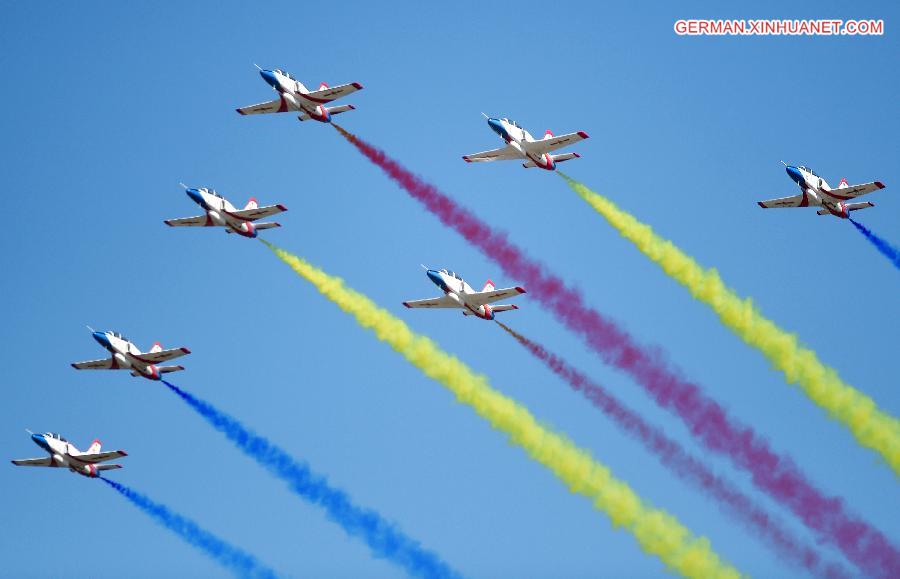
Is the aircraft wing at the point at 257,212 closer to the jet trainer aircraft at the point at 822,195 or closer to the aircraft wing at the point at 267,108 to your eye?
the aircraft wing at the point at 267,108

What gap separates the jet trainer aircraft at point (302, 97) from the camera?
10688cm

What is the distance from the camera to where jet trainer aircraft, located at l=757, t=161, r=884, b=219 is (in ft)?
345

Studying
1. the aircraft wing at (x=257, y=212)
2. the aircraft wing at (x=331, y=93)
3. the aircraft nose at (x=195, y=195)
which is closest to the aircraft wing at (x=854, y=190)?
the aircraft wing at (x=331, y=93)

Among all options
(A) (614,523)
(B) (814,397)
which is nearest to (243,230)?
(A) (614,523)

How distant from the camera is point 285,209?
107 metres

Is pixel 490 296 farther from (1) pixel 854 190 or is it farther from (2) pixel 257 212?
(1) pixel 854 190

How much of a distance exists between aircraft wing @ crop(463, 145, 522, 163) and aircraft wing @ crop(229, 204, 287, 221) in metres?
13.6

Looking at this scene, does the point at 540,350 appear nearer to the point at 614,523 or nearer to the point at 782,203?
the point at 614,523

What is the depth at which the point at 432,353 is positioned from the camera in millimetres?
109875

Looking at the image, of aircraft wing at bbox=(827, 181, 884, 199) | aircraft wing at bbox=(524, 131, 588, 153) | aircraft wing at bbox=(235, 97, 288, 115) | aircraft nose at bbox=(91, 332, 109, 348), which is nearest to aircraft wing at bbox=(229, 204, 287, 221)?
aircraft wing at bbox=(235, 97, 288, 115)

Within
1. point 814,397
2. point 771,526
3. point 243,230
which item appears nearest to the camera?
point 771,526

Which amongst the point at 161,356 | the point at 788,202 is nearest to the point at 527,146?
the point at 788,202

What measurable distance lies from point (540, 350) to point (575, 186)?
45.4 ft

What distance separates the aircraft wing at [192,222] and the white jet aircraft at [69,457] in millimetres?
16755
